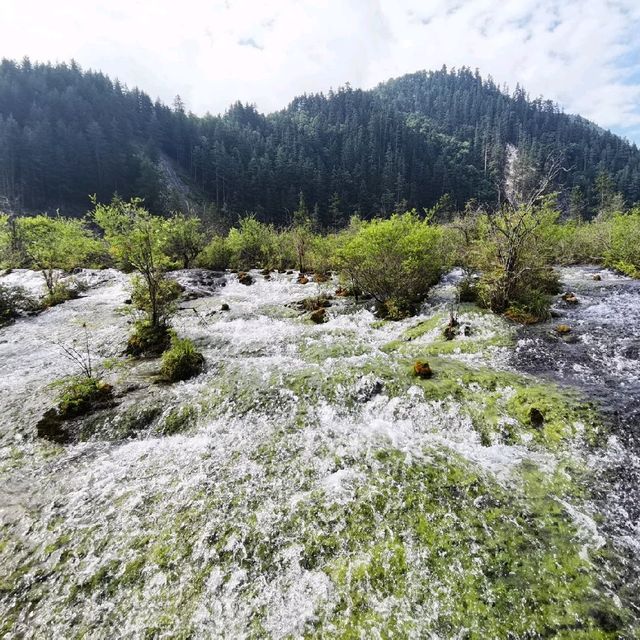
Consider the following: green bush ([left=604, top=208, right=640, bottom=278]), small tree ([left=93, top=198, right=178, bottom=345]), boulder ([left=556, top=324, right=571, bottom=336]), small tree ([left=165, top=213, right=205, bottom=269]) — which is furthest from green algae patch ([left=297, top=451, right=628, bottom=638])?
small tree ([left=165, top=213, right=205, bottom=269])

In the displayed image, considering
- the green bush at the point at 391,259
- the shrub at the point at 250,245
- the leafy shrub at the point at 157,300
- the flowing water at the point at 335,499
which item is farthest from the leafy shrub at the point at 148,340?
the shrub at the point at 250,245

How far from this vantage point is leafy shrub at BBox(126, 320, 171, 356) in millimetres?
13391

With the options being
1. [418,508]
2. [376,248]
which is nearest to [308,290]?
[376,248]

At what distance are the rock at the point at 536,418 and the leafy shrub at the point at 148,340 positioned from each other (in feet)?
39.2

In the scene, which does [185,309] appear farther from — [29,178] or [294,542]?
[29,178]

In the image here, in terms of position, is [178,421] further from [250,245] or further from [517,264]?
[250,245]

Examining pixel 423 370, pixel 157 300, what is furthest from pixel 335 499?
pixel 157 300

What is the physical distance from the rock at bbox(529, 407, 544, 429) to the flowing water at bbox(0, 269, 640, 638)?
119 mm

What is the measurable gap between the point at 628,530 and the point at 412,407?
4.33 m

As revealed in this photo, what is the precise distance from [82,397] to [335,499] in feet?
25.1

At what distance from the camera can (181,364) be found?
1123cm

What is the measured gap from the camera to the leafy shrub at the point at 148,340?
13.4 meters

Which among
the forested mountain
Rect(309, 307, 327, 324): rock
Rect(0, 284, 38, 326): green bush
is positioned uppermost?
the forested mountain

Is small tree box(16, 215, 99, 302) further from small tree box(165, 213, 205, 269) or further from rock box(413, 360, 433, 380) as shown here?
rock box(413, 360, 433, 380)
